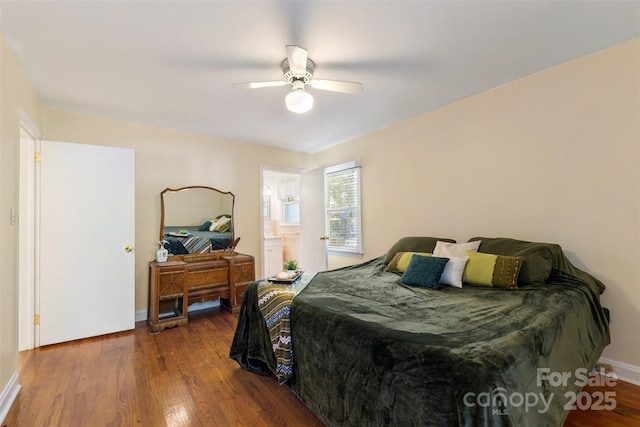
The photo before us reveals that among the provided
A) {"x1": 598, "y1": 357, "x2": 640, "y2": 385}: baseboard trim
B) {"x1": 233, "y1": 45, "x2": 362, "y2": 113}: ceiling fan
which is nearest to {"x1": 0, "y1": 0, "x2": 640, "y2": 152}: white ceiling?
{"x1": 233, "y1": 45, "x2": 362, "y2": 113}: ceiling fan

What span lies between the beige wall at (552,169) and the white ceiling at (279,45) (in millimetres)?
230

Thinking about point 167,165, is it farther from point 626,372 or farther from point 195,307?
point 626,372

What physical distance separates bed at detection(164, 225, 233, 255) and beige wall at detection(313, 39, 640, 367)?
256 centimetres

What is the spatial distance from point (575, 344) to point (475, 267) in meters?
0.78

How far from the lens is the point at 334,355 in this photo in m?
1.48

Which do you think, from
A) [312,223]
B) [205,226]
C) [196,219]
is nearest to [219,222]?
[205,226]

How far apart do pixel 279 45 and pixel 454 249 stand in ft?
7.45

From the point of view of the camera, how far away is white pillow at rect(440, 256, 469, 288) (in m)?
2.25

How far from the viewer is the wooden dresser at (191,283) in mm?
3180

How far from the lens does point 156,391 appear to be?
78.7 inches

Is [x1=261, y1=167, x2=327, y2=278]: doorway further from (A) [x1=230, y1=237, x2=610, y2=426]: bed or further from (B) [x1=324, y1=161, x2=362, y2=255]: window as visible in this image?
(A) [x1=230, y1=237, x2=610, y2=426]: bed

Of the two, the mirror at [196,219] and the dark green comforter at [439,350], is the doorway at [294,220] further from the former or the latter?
the dark green comforter at [439,350]

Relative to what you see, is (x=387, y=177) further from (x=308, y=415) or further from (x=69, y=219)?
(x=69, y=219)

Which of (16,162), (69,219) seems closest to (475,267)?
(16,162)
